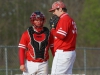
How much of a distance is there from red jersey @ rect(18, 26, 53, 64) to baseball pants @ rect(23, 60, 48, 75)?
0.07 meters

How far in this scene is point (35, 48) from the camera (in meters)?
7.59

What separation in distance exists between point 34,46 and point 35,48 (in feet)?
0.14

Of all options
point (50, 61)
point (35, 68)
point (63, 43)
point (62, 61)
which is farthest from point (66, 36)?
point (50, 61)

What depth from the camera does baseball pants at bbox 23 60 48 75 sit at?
25.0ft

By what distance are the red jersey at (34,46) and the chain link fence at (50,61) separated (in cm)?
479

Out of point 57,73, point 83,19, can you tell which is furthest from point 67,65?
point 83,19

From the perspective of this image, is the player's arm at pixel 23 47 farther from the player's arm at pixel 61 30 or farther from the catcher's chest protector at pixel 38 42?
the player's arm at pixel 61 30

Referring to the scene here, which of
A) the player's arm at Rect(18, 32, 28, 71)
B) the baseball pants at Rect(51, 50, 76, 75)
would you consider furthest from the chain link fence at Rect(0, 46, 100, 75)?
the player's arm at Rect(18, 32, 28, 71)

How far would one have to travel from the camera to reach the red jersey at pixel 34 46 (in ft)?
24.8

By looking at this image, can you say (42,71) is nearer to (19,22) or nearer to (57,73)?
(57,73)

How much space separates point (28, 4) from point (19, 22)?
2.01 metres

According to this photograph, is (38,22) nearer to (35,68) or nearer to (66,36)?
(66,36)

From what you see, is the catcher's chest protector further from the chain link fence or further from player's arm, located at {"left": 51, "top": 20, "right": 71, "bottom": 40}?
the chain link fence

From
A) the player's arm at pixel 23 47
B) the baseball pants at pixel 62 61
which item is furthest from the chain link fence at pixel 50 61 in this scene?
the player's arm at pixel 23 47
